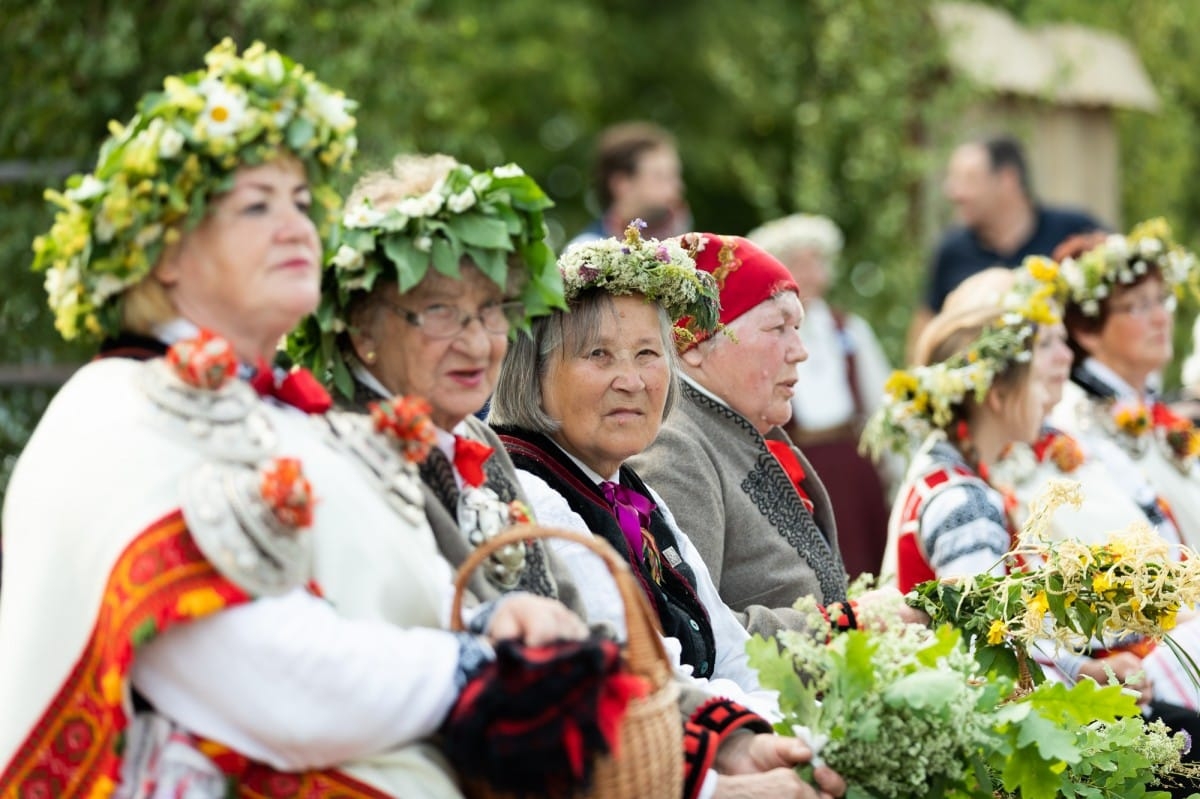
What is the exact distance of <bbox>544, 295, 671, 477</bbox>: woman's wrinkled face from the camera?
3926mm

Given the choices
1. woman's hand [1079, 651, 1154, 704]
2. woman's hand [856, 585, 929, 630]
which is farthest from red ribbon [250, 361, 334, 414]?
woman's hand [1079, 651, 1154, 704]

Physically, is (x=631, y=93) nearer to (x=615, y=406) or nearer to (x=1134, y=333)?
(x=1134, y=333)

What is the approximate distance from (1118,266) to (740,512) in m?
2.32

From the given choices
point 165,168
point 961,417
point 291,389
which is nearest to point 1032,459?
point 961,417

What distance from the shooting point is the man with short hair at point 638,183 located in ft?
25.5

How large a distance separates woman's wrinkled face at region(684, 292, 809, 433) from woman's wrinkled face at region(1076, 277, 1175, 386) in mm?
1994

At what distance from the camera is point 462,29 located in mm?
7754

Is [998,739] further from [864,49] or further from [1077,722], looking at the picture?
[864,49]

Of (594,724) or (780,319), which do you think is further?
(780,319)

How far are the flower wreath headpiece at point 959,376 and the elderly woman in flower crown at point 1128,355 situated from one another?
0.63m

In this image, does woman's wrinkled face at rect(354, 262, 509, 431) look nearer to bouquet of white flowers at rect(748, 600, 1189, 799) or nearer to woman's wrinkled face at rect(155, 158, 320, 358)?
woman's wrinkled face at rect(155, 158, 320, 358)

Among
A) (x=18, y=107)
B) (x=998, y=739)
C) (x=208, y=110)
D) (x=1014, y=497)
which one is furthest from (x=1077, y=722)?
(x=18, y=107)

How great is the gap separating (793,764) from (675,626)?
56 cm

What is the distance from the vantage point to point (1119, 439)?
6184mm
